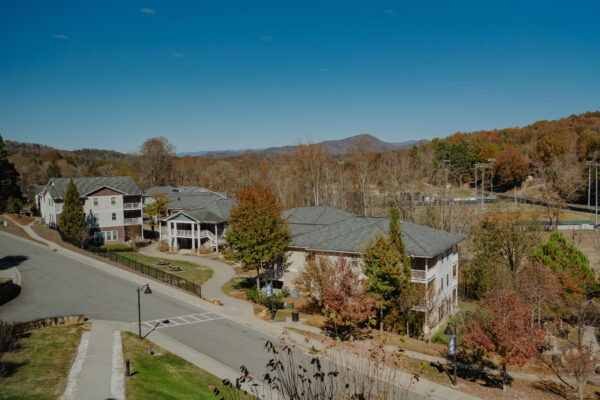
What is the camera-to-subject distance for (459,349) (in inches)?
1093

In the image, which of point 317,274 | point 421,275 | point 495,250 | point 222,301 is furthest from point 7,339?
point 495,250

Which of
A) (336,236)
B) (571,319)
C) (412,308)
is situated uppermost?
(336,236)

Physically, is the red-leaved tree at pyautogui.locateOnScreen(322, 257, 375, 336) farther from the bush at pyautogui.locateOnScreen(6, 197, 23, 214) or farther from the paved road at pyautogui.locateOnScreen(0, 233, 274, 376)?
the bush at pyautogui.locateOnScreen(6, 197, 23, 214)

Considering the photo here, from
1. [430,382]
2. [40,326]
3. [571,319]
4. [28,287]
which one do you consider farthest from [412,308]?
[28,287]

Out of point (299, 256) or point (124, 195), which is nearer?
point (299, 256)

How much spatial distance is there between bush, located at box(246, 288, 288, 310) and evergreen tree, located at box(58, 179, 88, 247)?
25.8 metres

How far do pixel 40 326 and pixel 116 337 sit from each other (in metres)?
4.88

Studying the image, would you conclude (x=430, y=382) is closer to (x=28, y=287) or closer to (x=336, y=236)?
(x=336, y=236)

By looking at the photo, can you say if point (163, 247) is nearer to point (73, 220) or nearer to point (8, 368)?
point (73, 220)

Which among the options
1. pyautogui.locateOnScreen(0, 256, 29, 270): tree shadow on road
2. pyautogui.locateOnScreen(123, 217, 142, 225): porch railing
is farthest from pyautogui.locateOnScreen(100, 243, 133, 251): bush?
pyautogui.locateOnScreen(0, 256, 29, 270): tree shadow on road

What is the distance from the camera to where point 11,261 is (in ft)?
142

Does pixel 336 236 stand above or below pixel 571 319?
above

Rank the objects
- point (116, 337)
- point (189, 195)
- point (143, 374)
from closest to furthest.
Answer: point (143, 374)
point (116, 337)
point (189, 195)

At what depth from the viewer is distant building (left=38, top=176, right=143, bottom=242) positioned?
5931 centimetres
